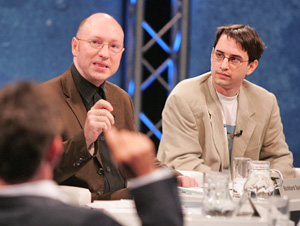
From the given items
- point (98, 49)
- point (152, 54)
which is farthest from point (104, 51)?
point (152, 54)

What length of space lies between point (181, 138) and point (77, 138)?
112 cm

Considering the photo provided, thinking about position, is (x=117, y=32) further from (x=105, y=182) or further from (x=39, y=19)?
(x=39, y=19)

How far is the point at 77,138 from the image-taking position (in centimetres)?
229

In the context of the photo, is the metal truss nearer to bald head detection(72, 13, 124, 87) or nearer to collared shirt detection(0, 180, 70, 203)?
bald head detection(72, 13, 124, 87)

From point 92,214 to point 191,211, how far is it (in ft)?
2.82

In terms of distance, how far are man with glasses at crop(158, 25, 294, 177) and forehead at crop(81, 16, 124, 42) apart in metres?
0.83

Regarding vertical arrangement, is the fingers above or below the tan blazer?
above

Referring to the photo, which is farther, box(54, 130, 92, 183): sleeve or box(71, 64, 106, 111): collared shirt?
box(71, 64, 106, 111): collared shirt

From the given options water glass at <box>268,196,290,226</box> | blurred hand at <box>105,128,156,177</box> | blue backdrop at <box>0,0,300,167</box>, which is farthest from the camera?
blue backdrop at <box>0,0,300,167</box>

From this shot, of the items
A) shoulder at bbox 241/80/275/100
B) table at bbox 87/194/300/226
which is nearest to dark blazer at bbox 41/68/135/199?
table at bbox 87/194/300/226

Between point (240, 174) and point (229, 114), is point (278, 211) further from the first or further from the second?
point (229, 114)

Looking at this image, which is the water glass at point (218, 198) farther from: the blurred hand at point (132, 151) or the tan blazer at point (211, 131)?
the tan blazer at point (211, 131)

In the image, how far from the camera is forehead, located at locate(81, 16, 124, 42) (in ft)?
8.88

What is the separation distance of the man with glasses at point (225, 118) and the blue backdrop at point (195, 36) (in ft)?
7.03
